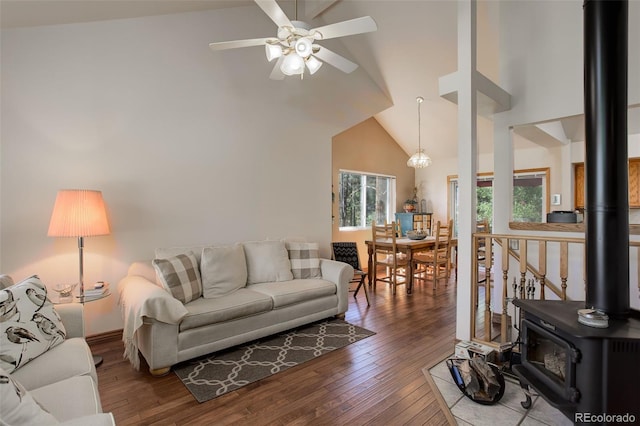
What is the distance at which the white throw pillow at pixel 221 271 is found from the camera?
3053 mm

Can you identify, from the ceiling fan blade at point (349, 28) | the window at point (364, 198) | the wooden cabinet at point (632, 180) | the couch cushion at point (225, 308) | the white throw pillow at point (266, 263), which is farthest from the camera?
the window at point (364, 198)

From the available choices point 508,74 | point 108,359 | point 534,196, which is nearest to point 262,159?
point 108,359

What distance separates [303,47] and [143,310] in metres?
2.26

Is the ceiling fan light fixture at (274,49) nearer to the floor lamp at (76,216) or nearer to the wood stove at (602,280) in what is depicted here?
the floor lamp at (76,216)

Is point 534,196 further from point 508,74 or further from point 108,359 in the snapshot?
point 108,359

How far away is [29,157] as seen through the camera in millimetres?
2660

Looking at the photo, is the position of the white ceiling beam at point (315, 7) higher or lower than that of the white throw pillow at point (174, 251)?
higher

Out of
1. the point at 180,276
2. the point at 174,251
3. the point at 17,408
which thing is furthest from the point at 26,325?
the point at 174,251

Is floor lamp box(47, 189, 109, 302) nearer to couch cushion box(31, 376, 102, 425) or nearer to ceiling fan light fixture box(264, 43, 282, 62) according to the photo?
couch cushion box(31, 376, 102, 425)

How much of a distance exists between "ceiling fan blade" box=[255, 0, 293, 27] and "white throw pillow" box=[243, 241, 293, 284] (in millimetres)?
2239

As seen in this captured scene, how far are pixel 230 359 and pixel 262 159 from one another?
2.35 meters

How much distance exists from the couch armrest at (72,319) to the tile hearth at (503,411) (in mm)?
2425

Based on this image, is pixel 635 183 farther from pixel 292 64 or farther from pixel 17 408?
pixel 17 408

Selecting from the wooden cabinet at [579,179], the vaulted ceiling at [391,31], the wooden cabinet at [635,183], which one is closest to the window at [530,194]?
the wooden cabinet at [579,179]
